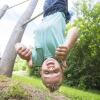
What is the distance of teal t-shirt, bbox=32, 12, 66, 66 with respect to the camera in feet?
12.1

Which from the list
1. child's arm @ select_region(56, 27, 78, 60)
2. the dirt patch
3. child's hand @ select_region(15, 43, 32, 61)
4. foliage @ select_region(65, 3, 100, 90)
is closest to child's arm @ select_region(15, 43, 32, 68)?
child's hand @ select_region(15, 43, 32, 61)

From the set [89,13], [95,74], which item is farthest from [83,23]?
[95,74]

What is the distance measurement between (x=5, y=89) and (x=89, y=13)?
7752 mm

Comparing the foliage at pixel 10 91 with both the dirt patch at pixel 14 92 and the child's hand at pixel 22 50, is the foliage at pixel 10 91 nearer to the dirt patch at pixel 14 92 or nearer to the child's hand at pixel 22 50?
the dirt patch at pixel 14 92

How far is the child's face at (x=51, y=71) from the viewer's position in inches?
135

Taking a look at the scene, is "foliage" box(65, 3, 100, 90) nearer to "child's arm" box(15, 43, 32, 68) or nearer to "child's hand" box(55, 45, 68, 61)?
"child's arm" box(15, 43, 32, 68)

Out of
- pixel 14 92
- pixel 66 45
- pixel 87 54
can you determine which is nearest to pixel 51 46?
pixel 66 45

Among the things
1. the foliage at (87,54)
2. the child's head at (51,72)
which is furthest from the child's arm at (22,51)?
the foliage at (87,54)

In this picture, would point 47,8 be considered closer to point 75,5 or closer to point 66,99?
point 66,99

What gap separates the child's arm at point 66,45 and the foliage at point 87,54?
1470cm

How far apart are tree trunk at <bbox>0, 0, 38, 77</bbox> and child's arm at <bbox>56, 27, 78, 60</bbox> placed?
5110 millimetres

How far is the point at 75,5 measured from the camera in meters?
19.8

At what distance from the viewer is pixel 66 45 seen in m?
3.44

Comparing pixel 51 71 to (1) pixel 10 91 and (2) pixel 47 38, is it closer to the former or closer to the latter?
(2) pixel 47 38
